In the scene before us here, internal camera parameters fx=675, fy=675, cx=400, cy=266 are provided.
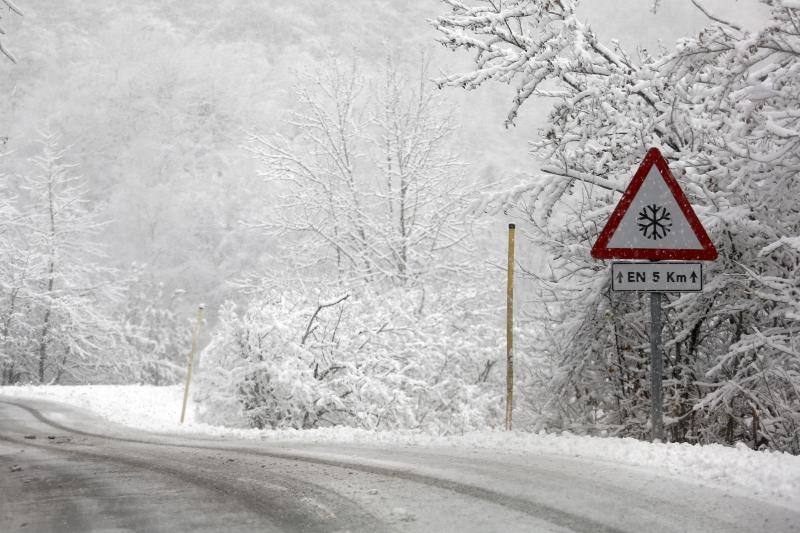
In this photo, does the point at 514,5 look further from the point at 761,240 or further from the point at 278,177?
the point at 278,177

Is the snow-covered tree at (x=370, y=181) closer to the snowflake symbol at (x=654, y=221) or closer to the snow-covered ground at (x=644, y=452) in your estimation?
the snow-covered ground at (x=644, y=452)

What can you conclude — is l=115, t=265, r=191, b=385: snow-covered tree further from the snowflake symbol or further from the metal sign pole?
the snowflake symbol

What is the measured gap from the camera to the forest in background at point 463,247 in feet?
19.1

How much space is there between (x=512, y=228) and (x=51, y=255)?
27340 mm

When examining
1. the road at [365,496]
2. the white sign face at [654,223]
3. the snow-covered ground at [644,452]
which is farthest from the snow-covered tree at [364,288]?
the white sign face at [654,223]

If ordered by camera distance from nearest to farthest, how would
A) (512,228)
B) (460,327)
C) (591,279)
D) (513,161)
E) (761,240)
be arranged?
1. (761,240)
2. (512,228)
3. (591,279)
4. (460,327)
5. (513,161)

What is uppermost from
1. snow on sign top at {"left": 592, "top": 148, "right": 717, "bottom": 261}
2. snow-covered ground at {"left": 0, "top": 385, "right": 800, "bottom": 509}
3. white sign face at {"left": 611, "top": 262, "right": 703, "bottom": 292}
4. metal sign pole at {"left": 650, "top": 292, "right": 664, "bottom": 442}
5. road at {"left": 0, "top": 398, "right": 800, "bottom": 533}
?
snow on sign top at {"left": 592, "top": 148, "right": 717, "bottom": 261}

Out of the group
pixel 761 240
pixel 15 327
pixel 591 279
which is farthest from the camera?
pixel 15 327

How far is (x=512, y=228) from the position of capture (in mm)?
6676

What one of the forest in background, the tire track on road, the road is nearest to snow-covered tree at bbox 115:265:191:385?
the forest in background

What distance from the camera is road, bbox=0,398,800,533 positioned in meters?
3.18

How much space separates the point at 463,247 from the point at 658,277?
15.3m

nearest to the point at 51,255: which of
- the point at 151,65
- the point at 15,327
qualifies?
the point at 15,327

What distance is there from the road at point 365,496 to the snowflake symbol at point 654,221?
170 cm
